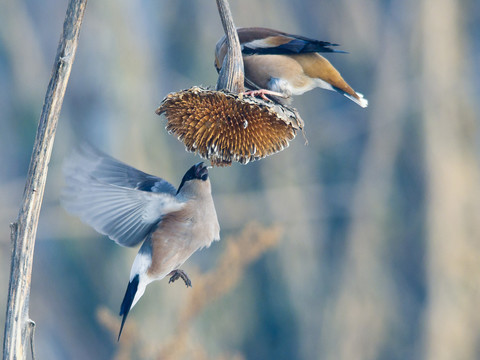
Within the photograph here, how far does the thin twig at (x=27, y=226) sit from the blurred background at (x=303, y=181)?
449cm

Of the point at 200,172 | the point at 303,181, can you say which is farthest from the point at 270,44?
the point at 303,181

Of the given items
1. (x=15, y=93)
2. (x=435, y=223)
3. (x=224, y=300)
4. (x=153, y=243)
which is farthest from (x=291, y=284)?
(x=153, y=243)

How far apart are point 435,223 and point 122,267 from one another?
3.17 metres

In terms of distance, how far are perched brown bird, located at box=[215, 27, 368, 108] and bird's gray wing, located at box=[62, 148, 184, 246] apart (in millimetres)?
495

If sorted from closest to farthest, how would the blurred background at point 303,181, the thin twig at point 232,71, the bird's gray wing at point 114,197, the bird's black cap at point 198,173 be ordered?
the thin twig at point 232,71
the bird's gray wing at point 114,197
the bird's black cap at point 198,173
the blurred background at point 303,181

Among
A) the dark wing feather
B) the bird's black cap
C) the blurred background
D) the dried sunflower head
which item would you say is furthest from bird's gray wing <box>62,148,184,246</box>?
the blurred background

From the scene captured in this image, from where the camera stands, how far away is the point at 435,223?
257 inches

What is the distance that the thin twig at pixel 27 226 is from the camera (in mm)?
1524

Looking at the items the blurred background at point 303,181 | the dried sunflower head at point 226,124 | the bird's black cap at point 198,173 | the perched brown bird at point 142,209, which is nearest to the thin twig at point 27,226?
the dried sunflower head at point 226,124

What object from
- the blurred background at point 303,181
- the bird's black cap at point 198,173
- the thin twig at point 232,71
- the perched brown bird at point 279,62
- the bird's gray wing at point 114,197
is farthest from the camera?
the blurred background at point 303,181

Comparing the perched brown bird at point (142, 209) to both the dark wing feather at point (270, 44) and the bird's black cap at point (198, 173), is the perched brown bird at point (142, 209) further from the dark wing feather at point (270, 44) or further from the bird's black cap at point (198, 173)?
the dark wing feather at point (270, 44)

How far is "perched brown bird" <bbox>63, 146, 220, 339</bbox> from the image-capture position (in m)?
2.20

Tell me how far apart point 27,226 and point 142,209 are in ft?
2.81

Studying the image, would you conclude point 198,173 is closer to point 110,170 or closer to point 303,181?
point 110,170
